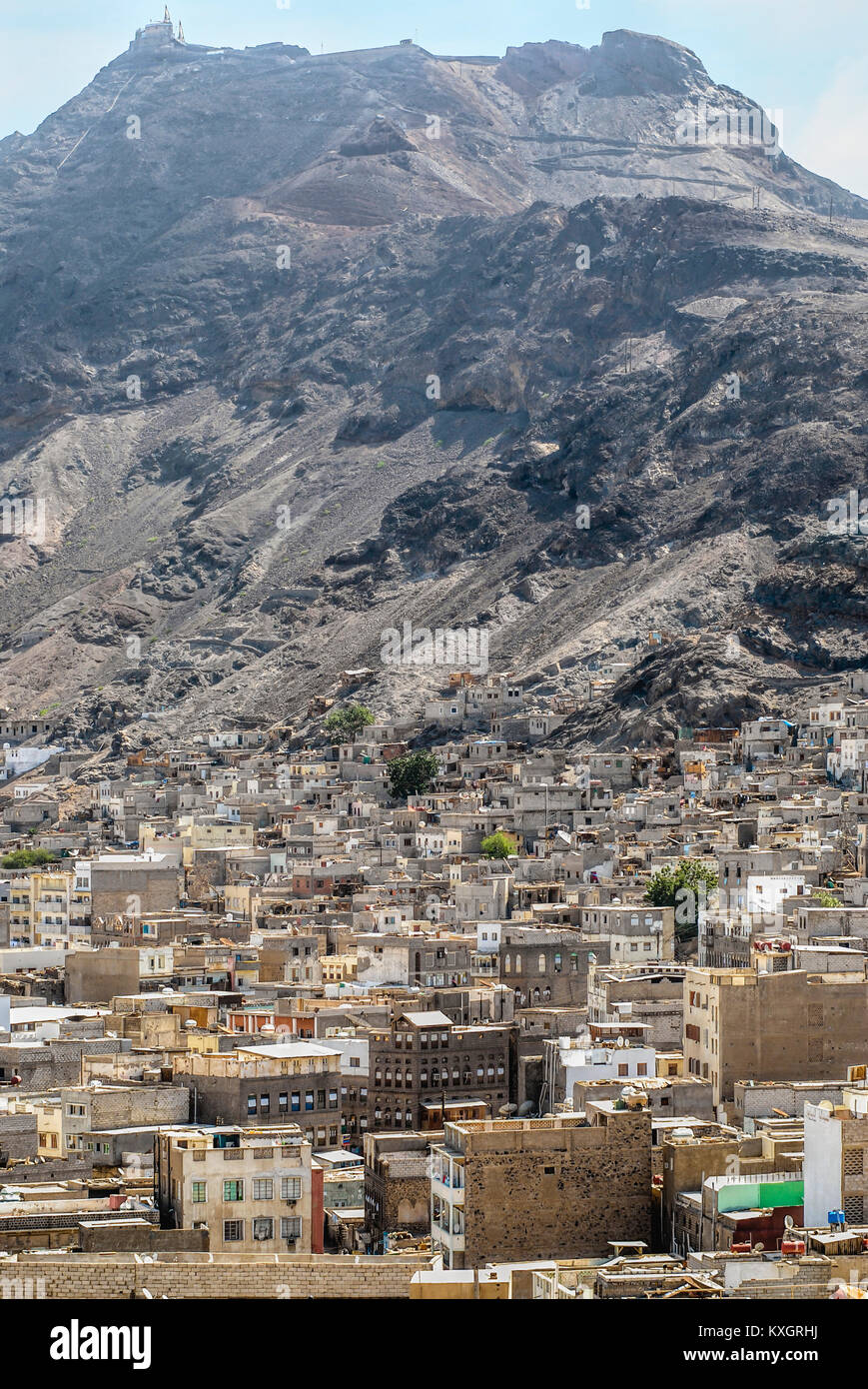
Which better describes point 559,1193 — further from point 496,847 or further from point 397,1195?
point 496,847

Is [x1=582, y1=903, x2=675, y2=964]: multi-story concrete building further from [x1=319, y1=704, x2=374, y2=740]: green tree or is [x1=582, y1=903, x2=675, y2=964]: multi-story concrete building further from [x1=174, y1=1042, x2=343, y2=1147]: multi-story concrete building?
[x1=319, y1=704, x2=374, y2=740]: green tree

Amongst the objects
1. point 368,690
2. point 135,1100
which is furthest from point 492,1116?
point 368,690

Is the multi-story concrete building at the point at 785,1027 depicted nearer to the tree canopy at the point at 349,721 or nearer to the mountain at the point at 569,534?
the mountain at the point at 569,534

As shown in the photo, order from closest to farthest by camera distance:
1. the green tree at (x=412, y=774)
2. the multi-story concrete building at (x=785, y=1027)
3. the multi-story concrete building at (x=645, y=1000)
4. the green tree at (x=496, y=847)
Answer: the multi-story concrete building at (x=785, y=1027) → the multi-story concrete building at (x=645, y=1000) → the green tree at (x=496, y=847) → the green tree at (x=412, y=774)

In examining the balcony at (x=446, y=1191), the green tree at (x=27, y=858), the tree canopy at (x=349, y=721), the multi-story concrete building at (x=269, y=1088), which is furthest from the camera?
the tree canopy at (x=349, y=721)

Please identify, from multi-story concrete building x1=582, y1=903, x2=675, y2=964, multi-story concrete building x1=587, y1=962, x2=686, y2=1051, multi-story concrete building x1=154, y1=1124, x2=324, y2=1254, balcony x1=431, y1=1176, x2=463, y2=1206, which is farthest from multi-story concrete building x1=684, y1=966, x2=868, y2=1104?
multi-story concrete building x1=582, y1=903, x2=675, y2=964

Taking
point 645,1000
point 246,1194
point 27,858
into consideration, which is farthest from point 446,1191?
point 27,858

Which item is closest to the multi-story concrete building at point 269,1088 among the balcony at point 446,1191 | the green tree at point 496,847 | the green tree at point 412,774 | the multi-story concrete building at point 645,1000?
the balcony at point 446,1191

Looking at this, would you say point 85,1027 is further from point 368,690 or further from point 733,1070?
point 368,690
